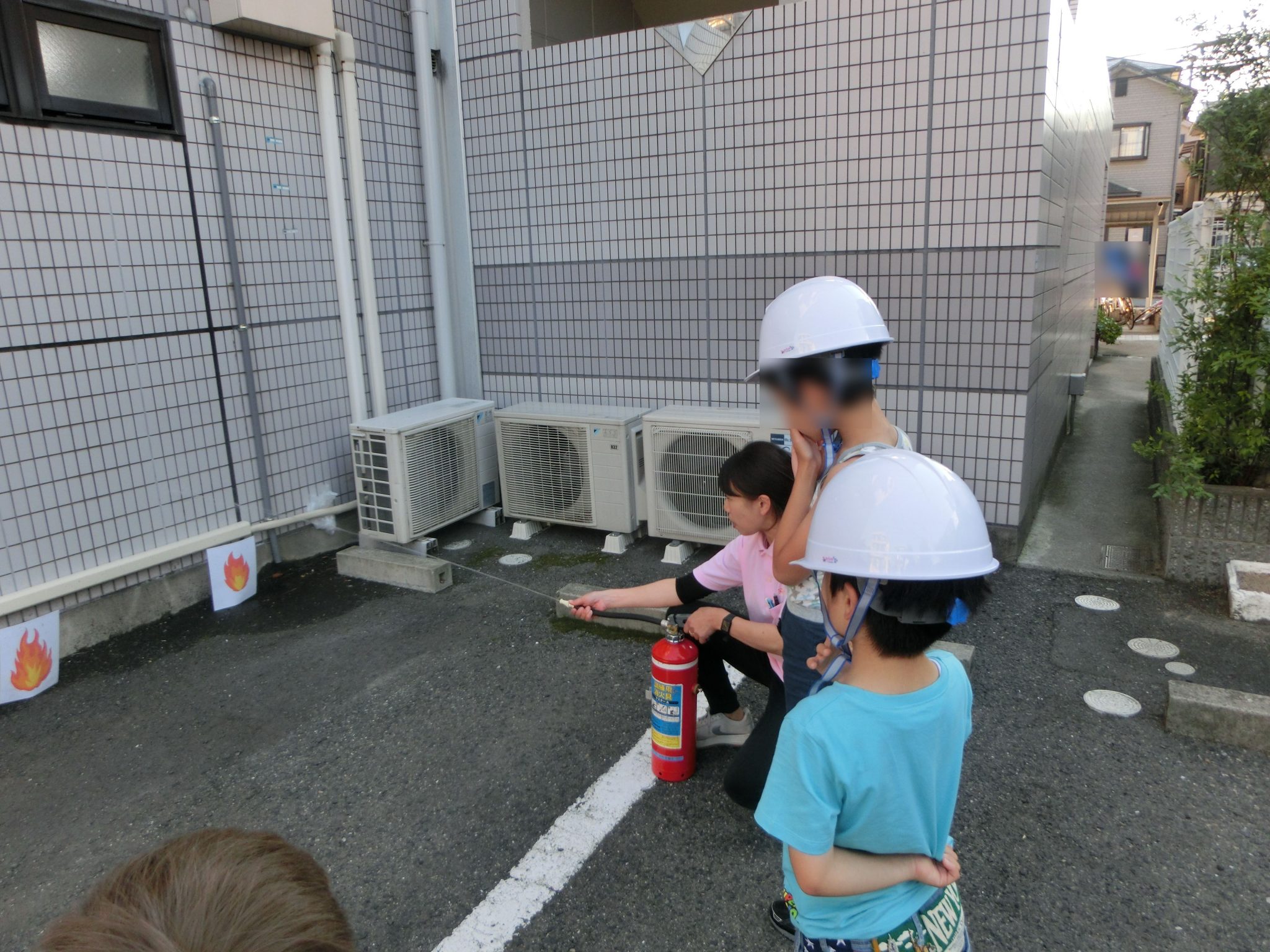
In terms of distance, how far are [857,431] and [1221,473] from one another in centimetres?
393

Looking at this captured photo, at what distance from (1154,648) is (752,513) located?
2.63 m

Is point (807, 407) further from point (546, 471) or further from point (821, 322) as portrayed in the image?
point (546, 471)

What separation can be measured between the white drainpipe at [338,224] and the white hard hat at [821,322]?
4.23 m

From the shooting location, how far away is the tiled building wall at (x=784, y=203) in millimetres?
4930

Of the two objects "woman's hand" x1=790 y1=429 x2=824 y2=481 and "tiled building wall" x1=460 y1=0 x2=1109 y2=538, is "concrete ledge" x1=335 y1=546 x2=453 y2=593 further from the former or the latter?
"woman's hand" x1=790 y1=429 x2=824 y2=481

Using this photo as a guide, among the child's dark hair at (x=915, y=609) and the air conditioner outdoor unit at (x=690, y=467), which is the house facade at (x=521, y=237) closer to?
the air conditioner outdoor unit at (x=690, y=467)

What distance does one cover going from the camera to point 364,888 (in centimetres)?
275

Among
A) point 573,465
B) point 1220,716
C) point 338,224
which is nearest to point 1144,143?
point 573,465

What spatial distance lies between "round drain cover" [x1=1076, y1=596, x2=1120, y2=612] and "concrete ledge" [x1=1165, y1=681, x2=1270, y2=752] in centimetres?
116

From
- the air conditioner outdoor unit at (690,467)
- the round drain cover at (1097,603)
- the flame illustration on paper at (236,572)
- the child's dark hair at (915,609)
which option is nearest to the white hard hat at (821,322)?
the child's dark hair at (915,609)

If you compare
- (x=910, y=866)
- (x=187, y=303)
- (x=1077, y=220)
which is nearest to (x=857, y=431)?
(x=910, y=866)

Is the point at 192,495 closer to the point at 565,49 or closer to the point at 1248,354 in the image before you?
the point at 565,49

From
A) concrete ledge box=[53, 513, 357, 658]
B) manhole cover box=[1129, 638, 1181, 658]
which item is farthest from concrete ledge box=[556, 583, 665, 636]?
manhole cover box=[1129, 638, 1181, 658]

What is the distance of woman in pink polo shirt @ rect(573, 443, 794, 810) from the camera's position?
278 centimetres
